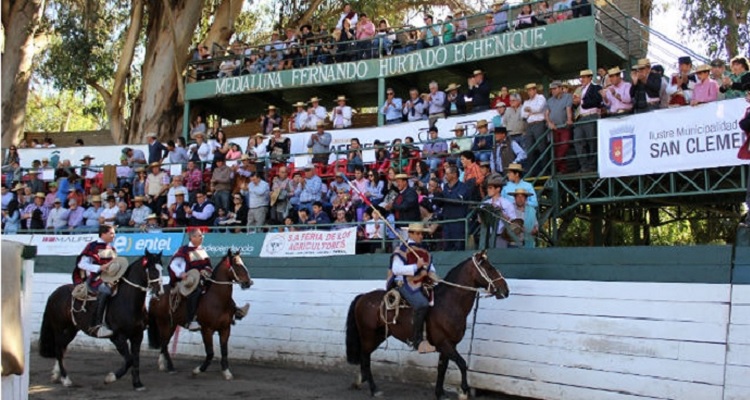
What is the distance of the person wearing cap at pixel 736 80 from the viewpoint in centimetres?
1122

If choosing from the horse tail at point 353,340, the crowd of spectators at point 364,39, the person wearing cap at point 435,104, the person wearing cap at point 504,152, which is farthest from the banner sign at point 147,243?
the crowd of spectators at point 364,39

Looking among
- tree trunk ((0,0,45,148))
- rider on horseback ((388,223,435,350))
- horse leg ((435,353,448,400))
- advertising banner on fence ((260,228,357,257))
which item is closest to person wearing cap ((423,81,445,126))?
advertising banner on fence ((260,228,357,257))

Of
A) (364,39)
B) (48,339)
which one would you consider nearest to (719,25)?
(364,39)

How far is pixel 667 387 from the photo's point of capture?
8.25 m

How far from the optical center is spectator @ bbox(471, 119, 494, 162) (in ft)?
44.6

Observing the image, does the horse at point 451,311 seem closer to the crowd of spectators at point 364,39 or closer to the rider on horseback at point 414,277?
the rider on horseback at point 414,277

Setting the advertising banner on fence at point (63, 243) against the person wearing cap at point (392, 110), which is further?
the person wearing cap at point (392, 110)

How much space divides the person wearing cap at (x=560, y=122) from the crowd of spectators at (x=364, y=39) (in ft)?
14.8

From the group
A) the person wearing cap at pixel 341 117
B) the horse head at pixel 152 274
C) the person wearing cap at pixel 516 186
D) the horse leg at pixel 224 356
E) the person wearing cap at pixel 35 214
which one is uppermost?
the person wearing cap at pixel 341 117

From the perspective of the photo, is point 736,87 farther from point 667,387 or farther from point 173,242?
point 173,242

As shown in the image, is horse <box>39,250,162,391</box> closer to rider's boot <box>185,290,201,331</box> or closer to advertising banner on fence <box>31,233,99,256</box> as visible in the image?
rider's boot <box>185,290,201,331</box>

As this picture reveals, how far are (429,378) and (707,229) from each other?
570 inches

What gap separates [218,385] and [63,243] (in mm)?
7985

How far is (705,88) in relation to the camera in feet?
37.5
